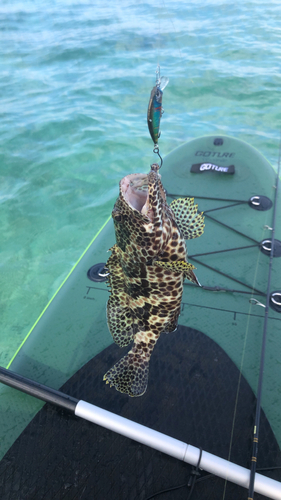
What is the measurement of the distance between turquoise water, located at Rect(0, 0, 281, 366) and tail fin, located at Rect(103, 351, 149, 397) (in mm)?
3699

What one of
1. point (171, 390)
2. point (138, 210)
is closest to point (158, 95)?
point (138, 210)

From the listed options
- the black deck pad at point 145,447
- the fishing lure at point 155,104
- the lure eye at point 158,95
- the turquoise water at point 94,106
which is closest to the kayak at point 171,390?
the black deck pad at point 145,447

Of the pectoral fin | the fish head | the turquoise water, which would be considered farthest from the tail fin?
the turquoise water

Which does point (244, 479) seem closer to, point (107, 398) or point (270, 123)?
point (107, 398)

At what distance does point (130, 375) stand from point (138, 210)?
1.59 metres

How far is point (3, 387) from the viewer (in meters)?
4.34

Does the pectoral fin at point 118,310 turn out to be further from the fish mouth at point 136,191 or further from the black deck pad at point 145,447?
the black deck pad at point 145,447

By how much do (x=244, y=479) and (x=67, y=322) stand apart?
2885mm

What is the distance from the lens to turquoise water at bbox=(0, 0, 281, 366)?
8.39 meters

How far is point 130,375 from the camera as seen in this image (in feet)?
10.9

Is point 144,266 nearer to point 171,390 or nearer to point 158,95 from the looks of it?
point 158,95

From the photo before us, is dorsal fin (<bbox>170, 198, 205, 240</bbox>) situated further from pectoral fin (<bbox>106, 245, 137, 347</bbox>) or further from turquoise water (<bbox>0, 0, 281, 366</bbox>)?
turquoise water (<bbox>0, 0, 281, 366</bbox>)

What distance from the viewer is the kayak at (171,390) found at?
3.45 meters

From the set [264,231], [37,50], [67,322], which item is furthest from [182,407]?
[37,50]
